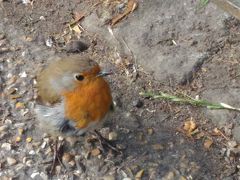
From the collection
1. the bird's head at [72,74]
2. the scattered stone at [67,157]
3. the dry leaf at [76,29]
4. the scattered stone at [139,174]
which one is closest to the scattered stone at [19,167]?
the scattered stone at [67,157]

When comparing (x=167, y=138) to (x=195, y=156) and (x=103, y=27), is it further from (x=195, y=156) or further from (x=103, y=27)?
(x=103, y=27)

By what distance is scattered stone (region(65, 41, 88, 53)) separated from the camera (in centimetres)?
453

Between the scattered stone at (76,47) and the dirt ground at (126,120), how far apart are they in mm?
32

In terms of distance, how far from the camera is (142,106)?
416 centimetres

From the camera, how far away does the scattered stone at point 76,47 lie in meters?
4.53

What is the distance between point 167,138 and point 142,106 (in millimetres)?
342

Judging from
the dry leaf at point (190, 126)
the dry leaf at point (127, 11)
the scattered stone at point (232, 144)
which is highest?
the dry leaf at point (127, 11)

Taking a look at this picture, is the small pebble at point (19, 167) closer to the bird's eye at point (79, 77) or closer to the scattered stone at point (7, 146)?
the scattered stone at point (7, 146)

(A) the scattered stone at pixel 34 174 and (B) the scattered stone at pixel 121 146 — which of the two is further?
(B) the scattered stone at pixel 121 146

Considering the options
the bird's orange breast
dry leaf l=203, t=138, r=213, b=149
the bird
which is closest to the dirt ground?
dry leaf l=203, t=138, r=213, b=149

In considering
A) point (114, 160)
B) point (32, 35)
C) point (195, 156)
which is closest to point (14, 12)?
point (32, 35)

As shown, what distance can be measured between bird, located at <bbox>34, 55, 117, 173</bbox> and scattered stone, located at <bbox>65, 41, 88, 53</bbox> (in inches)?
32.9

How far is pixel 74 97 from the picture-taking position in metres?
3.52

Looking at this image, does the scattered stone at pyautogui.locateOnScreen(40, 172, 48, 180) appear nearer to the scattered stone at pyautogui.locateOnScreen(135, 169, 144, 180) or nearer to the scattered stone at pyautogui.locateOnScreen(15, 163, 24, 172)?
the scattered stone at pyautogui.locateOnScreen(15, 163, 24, 172)
